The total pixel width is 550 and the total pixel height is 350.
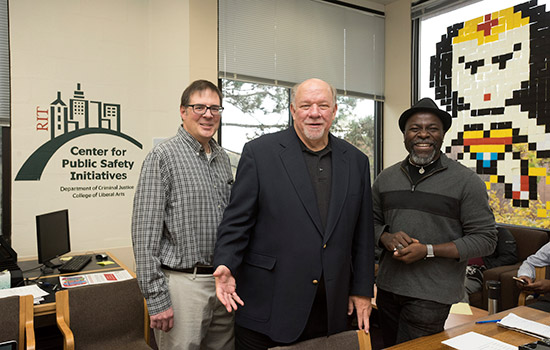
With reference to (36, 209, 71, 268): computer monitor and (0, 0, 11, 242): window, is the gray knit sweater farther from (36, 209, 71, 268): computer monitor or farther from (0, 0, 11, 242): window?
(0, 0, 11, 242): window

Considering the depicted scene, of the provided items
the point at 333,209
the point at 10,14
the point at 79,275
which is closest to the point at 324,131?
the point at 333,209

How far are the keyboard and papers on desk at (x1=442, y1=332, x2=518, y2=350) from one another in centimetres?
271

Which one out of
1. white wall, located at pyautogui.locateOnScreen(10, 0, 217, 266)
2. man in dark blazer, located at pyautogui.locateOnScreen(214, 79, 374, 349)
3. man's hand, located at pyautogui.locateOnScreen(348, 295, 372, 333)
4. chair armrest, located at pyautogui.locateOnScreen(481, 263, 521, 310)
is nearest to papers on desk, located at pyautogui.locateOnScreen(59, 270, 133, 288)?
white wall, located at pyautogui.locateOnScreen(10, 0, 217, 266)

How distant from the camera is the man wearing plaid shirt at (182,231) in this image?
173 centimetres

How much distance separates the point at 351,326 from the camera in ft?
12.1

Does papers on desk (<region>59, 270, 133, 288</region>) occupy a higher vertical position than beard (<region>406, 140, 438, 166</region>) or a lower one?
lower

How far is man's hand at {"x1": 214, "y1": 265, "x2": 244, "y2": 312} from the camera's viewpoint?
148 cm

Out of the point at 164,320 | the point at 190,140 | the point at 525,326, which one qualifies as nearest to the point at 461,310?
the point at 525,326

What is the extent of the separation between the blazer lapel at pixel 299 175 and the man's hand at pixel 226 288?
380 millimetres

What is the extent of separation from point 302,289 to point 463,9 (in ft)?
14.7

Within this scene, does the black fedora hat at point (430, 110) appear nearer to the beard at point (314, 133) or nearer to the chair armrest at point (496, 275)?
the beard at point (314, 133)

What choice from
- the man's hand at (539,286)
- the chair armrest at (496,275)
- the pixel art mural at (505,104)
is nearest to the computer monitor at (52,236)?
the man's hand at (539,286)

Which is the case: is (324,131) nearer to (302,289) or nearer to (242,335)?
(302,289)

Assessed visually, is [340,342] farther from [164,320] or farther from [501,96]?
[501,96]
